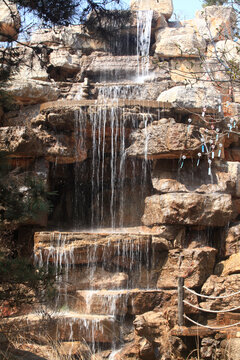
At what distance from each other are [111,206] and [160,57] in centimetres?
497

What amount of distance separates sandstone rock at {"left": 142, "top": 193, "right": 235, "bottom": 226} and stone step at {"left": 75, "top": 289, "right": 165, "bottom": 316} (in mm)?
1612

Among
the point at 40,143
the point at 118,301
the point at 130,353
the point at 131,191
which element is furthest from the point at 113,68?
the point at 130,353

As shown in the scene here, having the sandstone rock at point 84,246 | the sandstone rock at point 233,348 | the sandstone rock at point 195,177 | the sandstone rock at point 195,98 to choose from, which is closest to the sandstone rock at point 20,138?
the sandstone rock at point 84,246

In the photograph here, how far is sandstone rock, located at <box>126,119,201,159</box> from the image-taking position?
32.6ft

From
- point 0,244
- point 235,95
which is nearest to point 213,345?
point 0,244

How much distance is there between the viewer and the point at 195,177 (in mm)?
10477

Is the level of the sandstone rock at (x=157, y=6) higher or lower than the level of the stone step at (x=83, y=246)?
higher

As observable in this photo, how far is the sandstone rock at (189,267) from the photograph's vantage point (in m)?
9.16

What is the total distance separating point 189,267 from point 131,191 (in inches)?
116

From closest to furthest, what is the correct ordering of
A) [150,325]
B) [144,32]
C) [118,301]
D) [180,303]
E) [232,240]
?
1. [180,303]
2. [150,325]
3. [118,301]
4. [232,240]
5. [144,32]

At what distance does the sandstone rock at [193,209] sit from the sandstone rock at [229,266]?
30.8 inches

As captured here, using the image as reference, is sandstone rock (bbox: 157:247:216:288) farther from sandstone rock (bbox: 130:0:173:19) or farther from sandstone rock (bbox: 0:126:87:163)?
sandstone rock (bbox: 130:0:173:19)

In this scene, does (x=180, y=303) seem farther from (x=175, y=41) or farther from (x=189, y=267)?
(x=175, y=41)

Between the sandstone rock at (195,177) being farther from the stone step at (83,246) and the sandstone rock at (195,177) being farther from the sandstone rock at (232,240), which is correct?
the stone step at (83,246)
